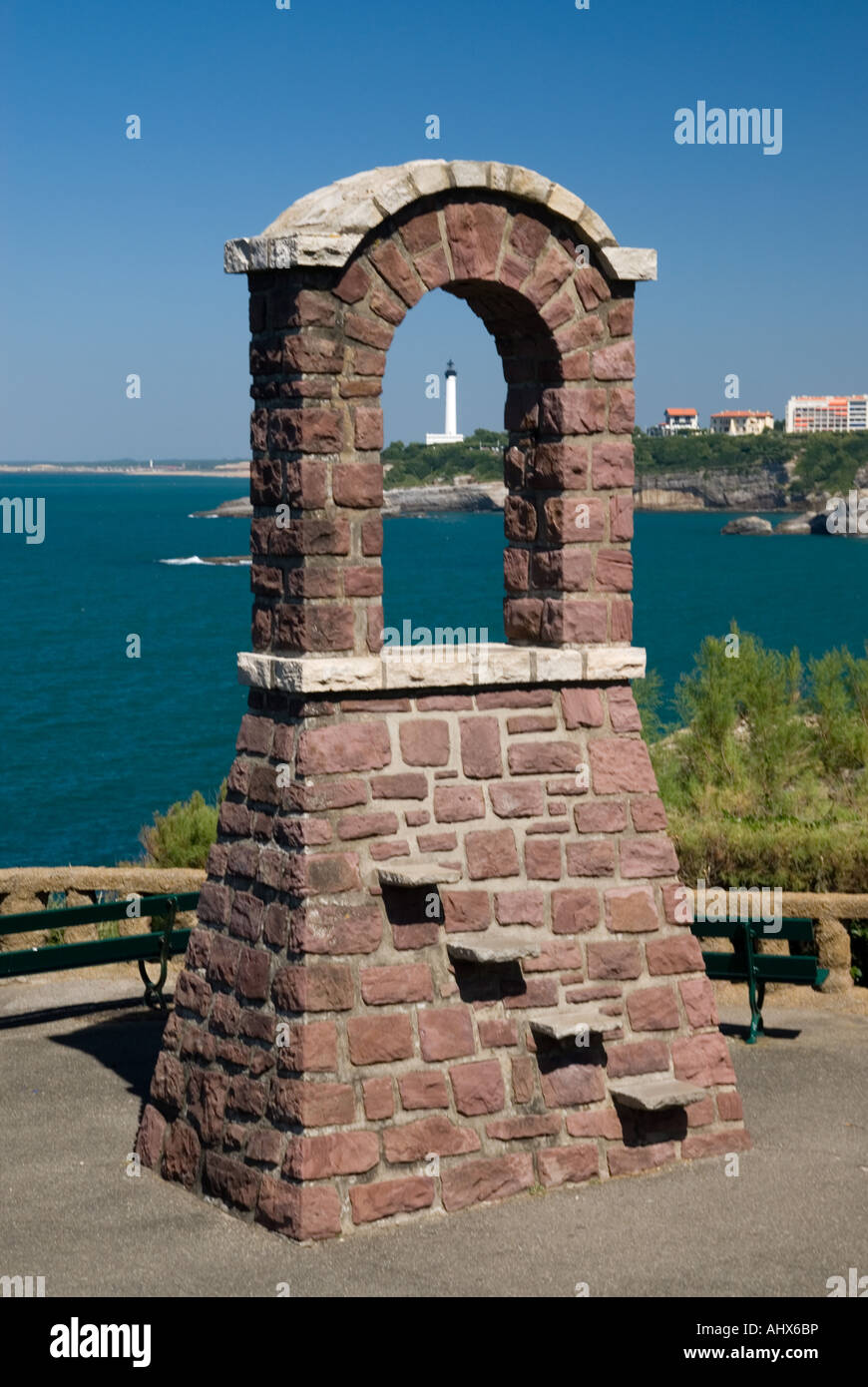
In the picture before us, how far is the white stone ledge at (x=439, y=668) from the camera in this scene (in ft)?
24.8

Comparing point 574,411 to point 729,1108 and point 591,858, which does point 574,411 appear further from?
point 729,1108

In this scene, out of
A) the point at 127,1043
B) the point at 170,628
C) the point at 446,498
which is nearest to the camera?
the point at 127,1043

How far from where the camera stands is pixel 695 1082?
834 cm

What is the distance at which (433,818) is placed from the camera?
25.6 feet

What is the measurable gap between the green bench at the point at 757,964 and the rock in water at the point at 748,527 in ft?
395

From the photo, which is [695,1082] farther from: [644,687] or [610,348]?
[644,687]

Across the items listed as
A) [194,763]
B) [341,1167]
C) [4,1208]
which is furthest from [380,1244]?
[194,763]

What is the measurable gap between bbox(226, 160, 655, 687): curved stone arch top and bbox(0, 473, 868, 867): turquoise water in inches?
894

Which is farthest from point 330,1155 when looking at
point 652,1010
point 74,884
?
point 74,884

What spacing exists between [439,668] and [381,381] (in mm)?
1326

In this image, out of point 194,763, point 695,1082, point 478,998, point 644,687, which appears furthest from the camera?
point 194,763

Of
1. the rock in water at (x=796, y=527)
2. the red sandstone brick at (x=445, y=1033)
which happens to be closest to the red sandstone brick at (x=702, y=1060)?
the red sandstone brick at (x=445, y=1033)

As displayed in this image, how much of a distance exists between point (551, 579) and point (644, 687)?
→ 35.2 feet

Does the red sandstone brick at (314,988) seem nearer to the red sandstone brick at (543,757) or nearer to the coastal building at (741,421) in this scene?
the red sandstone brick at (543,757)
